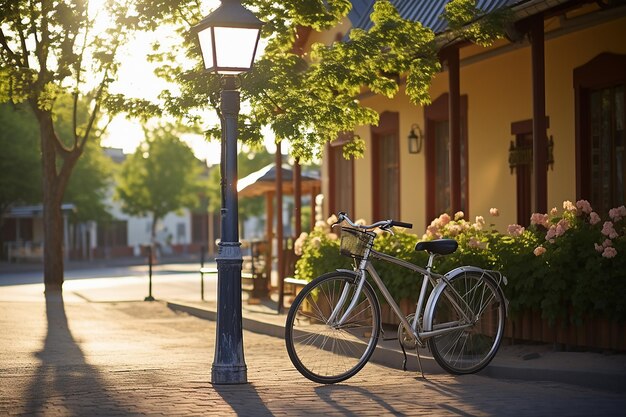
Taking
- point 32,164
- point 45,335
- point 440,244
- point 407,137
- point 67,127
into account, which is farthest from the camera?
point 67,127

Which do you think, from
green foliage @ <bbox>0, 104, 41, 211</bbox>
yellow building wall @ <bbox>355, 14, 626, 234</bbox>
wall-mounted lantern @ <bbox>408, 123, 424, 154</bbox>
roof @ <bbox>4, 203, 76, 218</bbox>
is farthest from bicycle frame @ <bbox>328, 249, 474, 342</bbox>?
roof @ <bbox>4, 203, 76, 218</bbox>

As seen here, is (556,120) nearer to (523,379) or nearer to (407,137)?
(407,137)

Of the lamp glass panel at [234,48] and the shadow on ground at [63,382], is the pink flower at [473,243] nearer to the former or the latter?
the lamp glass panel at [234,48]

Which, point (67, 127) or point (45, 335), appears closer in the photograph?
point (45, 335)

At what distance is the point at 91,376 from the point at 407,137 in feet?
33.5

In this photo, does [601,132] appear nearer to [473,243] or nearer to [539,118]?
[539,118]

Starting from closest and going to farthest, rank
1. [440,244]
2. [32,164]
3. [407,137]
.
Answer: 1. [440,244]
2. [407,137]
3. [32,164]

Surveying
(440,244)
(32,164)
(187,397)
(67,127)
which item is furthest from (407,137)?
(67,127)

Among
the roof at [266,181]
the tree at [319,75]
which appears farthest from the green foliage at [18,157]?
the tree at [319,75]

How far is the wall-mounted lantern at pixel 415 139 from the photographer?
1886 centimetres

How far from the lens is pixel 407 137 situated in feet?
63.1

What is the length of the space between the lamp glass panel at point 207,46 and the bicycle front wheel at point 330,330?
6.25 feet

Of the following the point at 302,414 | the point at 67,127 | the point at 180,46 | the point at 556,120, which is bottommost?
the point at 302,414

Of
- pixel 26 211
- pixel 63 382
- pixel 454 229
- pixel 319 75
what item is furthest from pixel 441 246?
pixel 26 211
